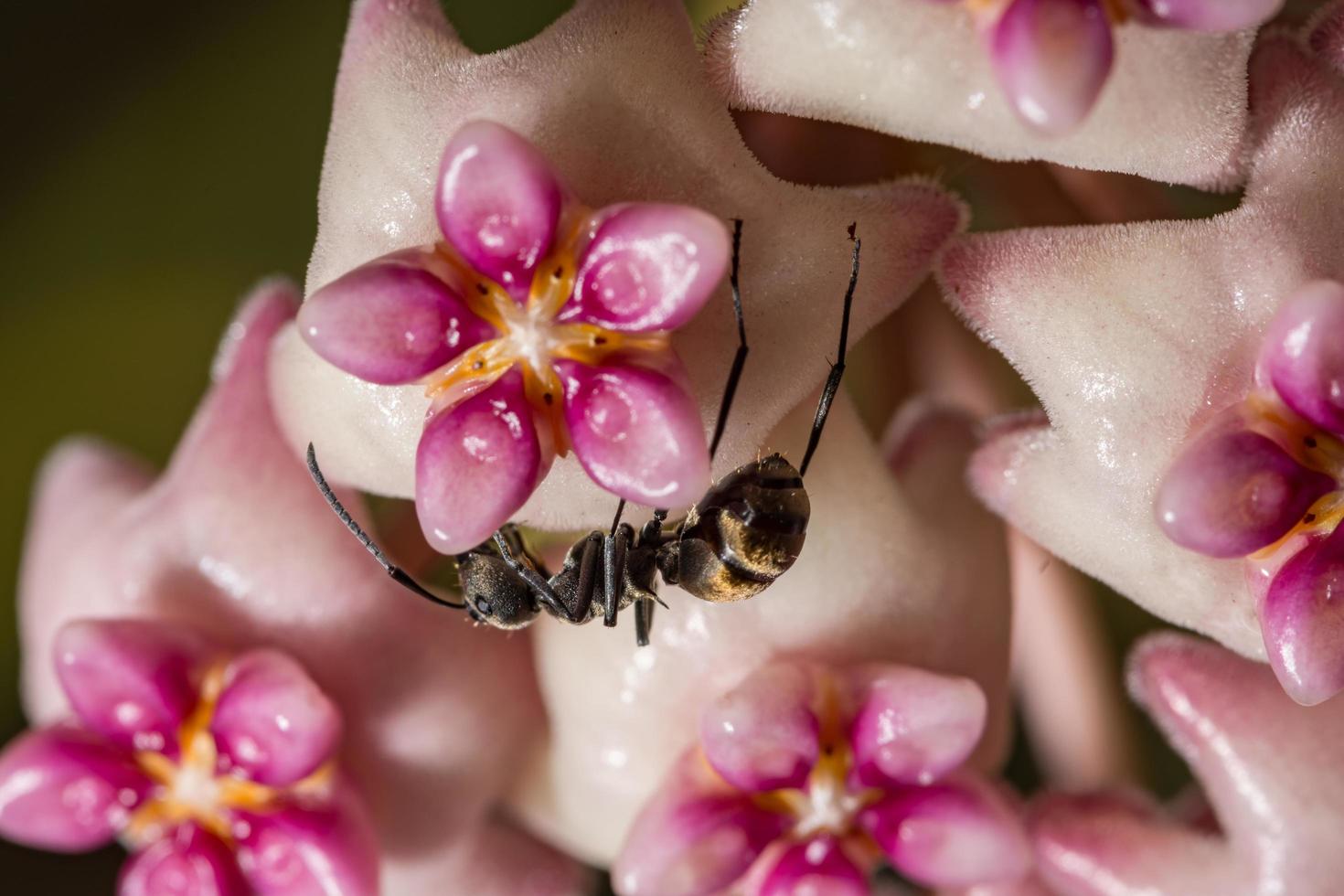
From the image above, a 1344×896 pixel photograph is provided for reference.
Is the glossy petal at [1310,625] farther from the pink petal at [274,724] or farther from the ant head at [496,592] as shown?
the pink petal at [274,724]

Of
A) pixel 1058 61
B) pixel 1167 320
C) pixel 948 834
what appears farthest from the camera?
pixel 948 834

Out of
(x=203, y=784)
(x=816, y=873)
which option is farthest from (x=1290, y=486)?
(x=203, y=784)

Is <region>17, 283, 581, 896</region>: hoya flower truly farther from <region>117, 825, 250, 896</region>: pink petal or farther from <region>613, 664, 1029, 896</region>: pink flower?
<region>613, 664, 1029, 896</region>: pink flower

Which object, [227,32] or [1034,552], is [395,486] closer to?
[1034,552]

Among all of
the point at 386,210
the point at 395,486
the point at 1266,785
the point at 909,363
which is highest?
the point at 386,210

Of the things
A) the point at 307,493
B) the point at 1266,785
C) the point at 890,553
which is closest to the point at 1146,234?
the point at 890,553

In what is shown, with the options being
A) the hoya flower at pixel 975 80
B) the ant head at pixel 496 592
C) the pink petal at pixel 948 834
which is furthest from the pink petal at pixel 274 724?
the hoya flower at pixel 975 80

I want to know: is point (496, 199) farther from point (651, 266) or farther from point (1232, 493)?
point (1232, 493)
